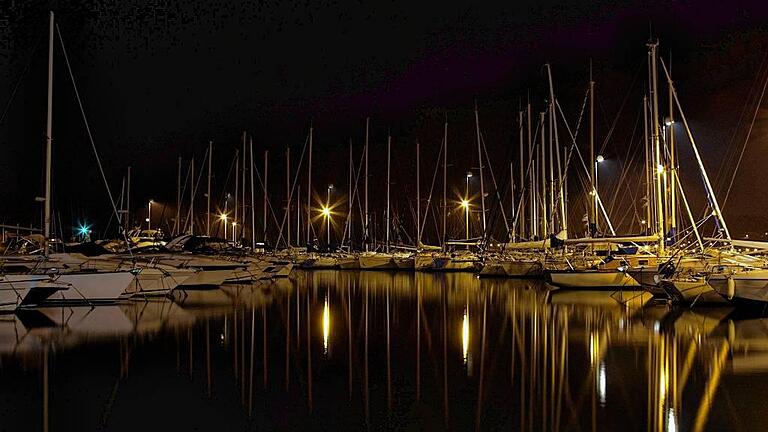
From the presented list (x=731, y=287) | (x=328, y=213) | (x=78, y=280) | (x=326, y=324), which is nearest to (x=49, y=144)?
(x=78, y=280)

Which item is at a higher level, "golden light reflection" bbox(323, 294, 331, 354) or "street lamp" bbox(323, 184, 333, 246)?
"street lamp" bbox(323, 184, 333, 246)

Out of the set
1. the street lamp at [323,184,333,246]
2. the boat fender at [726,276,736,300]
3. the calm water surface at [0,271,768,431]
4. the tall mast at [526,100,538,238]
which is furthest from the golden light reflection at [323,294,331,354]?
the street lamp at [323,184,333,246]

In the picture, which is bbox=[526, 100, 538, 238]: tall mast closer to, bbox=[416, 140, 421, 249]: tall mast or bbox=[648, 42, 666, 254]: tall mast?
bbox=[416, 140, 421, 249]: tall mast

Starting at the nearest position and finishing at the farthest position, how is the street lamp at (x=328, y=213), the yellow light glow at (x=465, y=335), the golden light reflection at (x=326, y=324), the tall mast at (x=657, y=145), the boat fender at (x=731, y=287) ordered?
the yellow light glow at (x=465, y=335), the golden light reflection at (x=326, y=324), the boat fender at (x=731, y=287), the tall mast at (x=657, y=145), the street lamp at (x=328, y=213)

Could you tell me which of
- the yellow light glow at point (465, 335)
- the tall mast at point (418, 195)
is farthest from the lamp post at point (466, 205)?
the yellow light glow at point (465, 335)

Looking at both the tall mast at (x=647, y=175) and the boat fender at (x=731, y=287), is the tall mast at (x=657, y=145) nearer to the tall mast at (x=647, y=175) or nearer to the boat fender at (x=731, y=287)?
the tall mast at (x=647, y=175)

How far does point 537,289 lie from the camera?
36.1m

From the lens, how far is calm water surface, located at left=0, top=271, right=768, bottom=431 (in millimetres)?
10312

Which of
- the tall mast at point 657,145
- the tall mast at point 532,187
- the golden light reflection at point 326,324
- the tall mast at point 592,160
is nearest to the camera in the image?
the golden light reflection at point 326,324

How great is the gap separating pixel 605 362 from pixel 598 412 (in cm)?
431

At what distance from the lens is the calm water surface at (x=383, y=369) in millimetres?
10312

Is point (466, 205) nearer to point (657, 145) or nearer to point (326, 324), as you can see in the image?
point (657, 145)

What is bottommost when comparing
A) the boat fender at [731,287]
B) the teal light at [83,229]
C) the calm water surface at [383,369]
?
the calm water surface at [383,369]

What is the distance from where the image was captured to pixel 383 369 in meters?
14.0
